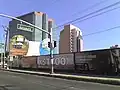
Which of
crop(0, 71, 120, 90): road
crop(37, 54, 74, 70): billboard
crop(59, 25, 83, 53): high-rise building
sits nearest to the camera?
crop(0, 71, 120, 90): road

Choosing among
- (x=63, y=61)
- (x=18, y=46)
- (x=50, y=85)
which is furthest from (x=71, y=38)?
(x=18, y=46)

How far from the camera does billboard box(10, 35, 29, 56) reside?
85.2m

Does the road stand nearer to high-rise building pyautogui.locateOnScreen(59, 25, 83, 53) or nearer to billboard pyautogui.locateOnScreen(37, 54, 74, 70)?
billboard pyautogui.locateOnScreen(37, 54, 74, 70)

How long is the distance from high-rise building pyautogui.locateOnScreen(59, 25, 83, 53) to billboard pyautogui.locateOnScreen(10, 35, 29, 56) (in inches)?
1102

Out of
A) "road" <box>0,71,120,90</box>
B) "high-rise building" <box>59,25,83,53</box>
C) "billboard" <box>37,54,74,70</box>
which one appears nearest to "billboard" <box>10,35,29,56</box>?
"high-rise building" <box>59,25,83,53</box>

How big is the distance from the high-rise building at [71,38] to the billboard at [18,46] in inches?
1102

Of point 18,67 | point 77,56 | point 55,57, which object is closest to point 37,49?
point 18,67

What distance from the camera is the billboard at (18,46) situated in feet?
280

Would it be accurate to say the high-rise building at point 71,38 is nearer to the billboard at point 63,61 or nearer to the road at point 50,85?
the billboard at point 63,61

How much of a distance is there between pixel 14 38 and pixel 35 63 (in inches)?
1349

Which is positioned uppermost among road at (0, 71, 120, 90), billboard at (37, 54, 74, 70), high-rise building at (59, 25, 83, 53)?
high-rise building at (59, 25, 83, 53)

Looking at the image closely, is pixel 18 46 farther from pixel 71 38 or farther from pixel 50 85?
pixel 50 85

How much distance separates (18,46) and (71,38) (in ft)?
121

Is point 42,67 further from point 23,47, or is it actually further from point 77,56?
point 23,47
